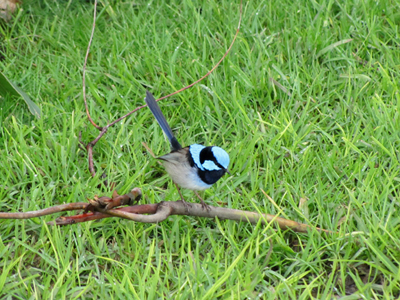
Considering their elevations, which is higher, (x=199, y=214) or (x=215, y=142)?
(x=199, y=214)

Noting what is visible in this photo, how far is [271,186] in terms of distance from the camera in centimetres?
354

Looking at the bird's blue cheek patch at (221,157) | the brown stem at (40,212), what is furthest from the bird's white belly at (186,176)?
the brown stem at (40,212)

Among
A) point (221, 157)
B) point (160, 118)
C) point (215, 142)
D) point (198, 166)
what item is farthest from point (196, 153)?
point (215, 142)

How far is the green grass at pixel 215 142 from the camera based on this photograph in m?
3.01

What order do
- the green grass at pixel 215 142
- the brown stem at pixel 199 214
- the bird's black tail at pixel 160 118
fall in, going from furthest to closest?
→ 1. the bird's black tail at pixel 160 118
2. the green grass at pixel 215 142
3. the brown stem at pixel 199 214

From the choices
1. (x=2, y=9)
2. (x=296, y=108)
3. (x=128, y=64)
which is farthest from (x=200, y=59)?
(x=2, y=9)

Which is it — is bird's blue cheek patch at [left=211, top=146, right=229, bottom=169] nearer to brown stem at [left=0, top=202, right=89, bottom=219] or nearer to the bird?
the bird

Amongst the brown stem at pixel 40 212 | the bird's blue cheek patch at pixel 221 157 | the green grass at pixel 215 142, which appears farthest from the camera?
the bird's blue cheek patch at pixel 221 157

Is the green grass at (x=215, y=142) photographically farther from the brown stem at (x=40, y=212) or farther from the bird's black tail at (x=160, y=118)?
the brown stem at (x=40, y=212)

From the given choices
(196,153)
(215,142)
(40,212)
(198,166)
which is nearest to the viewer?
(40,212)

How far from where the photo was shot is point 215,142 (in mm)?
4074

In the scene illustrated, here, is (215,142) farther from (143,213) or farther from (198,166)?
(143,213)

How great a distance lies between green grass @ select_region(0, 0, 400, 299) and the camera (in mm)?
3012

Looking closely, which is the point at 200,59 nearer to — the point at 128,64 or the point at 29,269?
the point at 128,64
